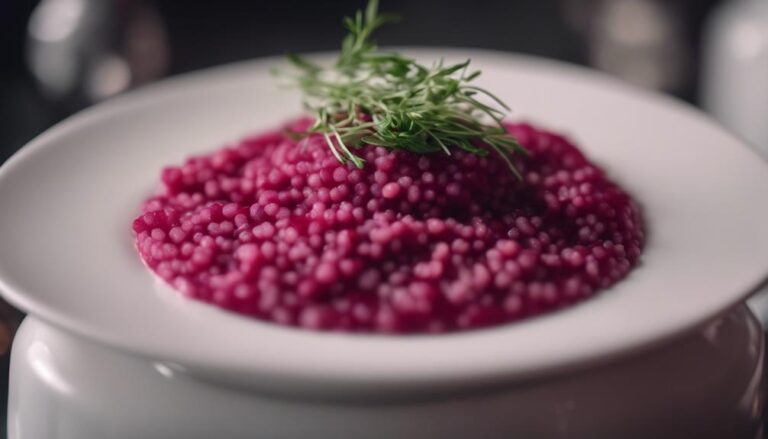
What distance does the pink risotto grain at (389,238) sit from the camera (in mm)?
960

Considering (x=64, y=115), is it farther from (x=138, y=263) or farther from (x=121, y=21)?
(x=138, y=263)

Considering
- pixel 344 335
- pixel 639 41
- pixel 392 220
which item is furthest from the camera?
pixel 639 41

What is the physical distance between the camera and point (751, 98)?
2.59m

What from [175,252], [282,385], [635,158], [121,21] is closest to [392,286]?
[282,385]

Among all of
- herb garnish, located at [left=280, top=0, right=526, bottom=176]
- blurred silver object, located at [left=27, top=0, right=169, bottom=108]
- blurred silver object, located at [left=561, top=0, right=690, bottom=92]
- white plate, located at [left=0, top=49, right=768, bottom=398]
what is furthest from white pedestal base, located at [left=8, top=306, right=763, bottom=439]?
blurred silver object, located at [left=561, top=0, right=690, bottom=92]

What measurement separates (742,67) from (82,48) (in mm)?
1996

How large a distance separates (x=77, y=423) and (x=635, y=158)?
3.08 feet

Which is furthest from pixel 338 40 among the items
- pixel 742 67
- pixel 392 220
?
pixel 392 220

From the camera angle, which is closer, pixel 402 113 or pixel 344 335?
pixel 344 335

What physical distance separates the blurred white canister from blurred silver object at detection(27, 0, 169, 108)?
6.03ft

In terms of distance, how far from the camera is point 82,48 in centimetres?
252

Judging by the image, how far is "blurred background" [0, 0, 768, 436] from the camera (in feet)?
A: 8.30

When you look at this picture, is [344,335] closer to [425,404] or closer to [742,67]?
[425,404]

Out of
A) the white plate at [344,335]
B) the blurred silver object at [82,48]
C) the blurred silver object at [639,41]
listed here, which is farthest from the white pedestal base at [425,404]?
the blurred silver object at [639,41]
